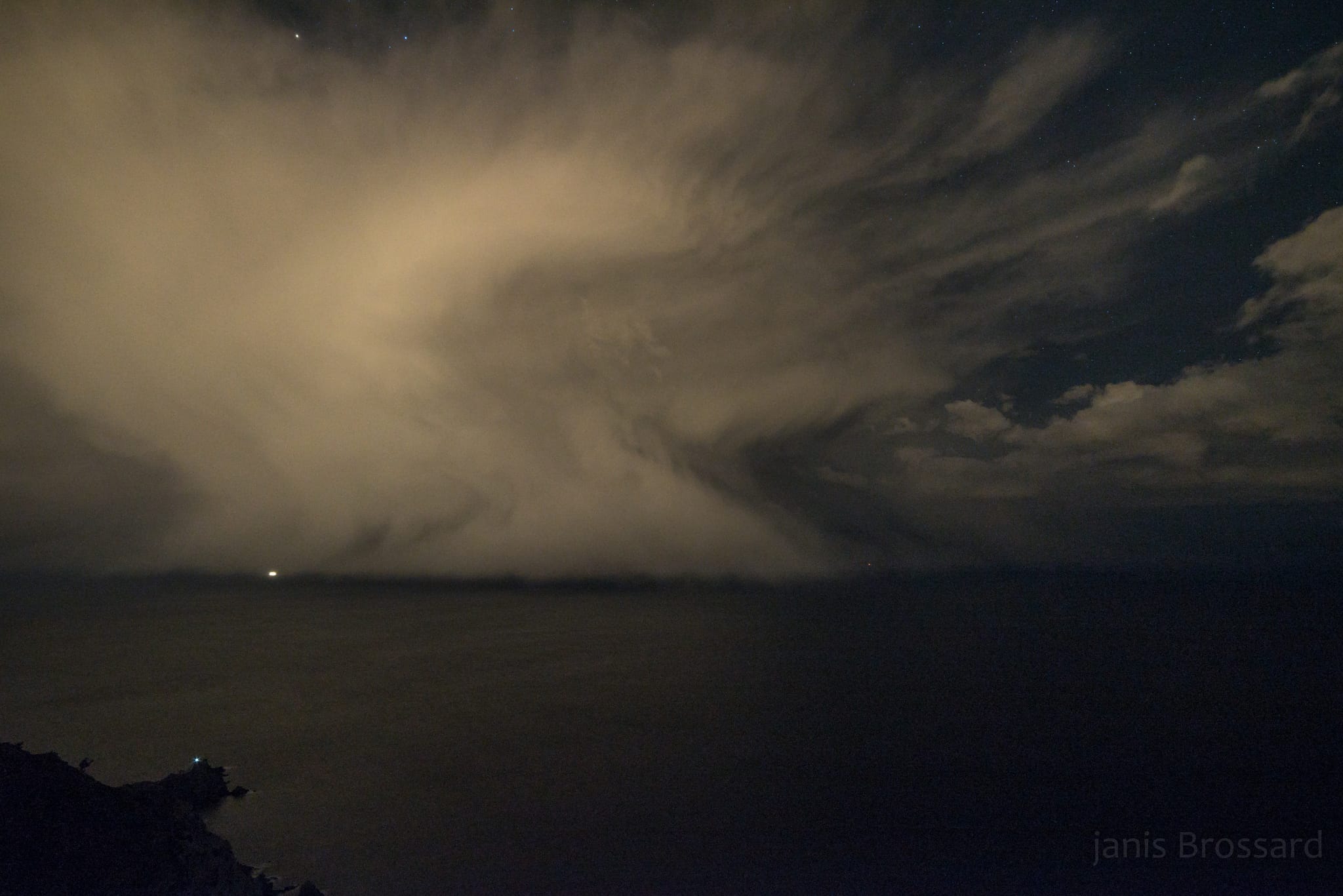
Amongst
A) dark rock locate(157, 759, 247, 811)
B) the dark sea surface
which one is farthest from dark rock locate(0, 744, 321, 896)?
dark rock locate(157, 759, 247, 811)

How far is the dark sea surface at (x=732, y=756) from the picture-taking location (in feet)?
124

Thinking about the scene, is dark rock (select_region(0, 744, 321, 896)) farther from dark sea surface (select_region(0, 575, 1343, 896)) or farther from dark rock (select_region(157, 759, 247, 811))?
dark rock (select_region(157, 759, 247, 811))

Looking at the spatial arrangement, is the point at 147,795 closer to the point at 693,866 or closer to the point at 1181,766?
the point at 693,866

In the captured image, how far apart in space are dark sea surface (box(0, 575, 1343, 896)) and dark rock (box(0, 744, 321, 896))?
1099cm

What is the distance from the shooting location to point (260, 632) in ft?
505

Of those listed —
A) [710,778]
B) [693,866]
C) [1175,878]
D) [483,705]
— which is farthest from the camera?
[483,705]

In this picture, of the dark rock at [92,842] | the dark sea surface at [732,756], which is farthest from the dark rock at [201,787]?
the dark rock at [92,842]

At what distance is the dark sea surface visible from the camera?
37.8 m

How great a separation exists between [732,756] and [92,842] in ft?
155

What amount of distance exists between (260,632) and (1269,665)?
202 m

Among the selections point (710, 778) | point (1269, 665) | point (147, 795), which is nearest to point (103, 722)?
point (147, 795)

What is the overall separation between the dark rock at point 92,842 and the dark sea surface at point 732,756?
10990mm

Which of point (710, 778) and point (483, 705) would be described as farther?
point (483, 705)

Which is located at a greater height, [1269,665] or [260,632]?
[1269,665]
